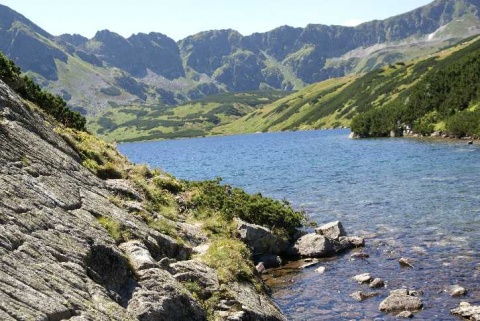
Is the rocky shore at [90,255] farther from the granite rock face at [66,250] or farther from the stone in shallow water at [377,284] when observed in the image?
the stone in shallow water at [377,284]

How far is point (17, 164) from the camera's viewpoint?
15.6 metres

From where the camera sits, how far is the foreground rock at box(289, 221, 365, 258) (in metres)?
33.9

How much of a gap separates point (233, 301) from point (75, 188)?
805cm

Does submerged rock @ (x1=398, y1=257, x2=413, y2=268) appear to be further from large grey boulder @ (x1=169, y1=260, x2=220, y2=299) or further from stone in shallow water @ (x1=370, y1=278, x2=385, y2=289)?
large grey boulder @ (x1=169, y1=260, x2=220, y2=299)

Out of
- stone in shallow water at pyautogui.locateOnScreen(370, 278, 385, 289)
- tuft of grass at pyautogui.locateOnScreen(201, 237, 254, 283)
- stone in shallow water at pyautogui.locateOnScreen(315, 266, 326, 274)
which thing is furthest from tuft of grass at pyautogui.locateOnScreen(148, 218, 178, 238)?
stone in shallow water at pyautogui.locateOnScreen(370, 278, 385, 289)

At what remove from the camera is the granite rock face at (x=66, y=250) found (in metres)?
10.9

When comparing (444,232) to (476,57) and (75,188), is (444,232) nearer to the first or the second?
(75,188)

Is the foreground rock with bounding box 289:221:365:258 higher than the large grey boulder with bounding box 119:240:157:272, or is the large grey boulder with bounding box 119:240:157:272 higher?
the large grey boulder with bounding box 119:240:157:272

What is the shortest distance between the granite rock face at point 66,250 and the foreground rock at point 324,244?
13677mm

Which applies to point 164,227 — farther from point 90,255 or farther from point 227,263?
point 90,255

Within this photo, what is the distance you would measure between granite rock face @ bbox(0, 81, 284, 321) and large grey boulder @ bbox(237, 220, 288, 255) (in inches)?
456

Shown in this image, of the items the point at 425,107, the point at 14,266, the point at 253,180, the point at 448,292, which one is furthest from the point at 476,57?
the point at 14,266

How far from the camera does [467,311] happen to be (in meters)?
21.5

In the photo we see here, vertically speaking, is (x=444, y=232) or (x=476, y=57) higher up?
(x=476, y=57)
